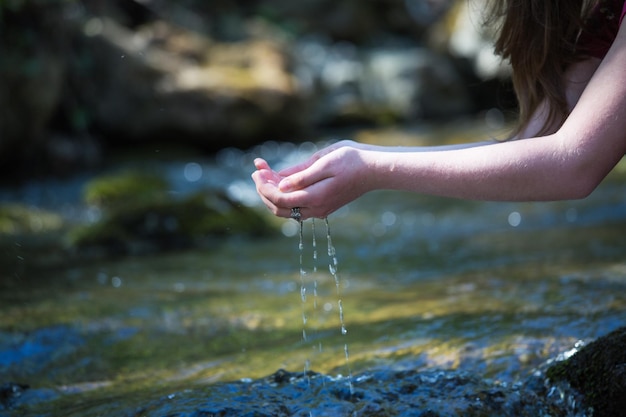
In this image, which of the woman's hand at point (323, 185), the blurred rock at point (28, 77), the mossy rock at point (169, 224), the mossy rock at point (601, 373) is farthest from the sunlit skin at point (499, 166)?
the blurred rock at point (28, 77)

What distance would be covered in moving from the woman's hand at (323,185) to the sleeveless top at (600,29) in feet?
3.41

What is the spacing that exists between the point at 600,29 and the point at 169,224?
19.7 ft

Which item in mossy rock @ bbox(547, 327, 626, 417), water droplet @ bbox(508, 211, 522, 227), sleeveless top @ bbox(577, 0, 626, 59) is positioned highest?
water droplet @ bbox(508, 211, 522, 227)

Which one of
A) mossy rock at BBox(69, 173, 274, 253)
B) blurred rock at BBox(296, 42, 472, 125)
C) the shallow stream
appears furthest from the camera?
blurred rock at BBox(296, 42, 472, 125)

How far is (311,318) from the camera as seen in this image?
4.83 meters

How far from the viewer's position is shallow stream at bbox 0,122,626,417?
3246 mm

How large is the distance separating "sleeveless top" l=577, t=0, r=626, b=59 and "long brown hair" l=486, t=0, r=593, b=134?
3 centimetres

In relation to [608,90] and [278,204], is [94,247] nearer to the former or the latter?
[278,204]

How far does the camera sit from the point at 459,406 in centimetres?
286

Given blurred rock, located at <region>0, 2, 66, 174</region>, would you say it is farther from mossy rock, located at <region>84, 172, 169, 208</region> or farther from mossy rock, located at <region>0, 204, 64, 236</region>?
mossy rock, located at <region>0, 204, 64, 236</region>

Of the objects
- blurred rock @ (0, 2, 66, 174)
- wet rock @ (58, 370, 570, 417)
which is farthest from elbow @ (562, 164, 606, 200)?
blurred rock @ (0, 2, 66, 174)

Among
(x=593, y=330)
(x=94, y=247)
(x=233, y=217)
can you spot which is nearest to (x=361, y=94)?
(x=233, y=217)

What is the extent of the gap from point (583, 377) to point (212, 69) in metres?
13.5

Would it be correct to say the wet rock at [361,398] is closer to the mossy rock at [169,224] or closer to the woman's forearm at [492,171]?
the woman's forearm at [492,171]
